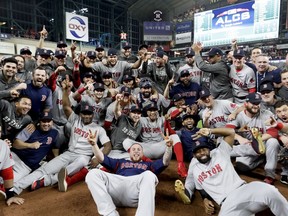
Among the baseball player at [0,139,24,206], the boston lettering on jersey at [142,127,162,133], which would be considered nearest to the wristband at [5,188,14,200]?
the baseball player at [0,139,24,206]

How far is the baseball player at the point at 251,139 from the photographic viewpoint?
3939 millimetres

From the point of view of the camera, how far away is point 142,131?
5152 mm

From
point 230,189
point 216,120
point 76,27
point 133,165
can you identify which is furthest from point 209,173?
point 76,27

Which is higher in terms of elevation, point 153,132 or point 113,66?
point 113,66

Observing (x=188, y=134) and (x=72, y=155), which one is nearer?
(x=72, y=155)

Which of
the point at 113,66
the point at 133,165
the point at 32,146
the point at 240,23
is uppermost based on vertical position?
the point at 240,23

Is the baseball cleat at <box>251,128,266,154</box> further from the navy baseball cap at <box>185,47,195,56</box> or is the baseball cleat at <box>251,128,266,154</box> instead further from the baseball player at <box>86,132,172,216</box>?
the navy baseball cap at <box>185,47,195,56</box>

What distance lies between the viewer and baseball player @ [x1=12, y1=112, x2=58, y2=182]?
4.25m

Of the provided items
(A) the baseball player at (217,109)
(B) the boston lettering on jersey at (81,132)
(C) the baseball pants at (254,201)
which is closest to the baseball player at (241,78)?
(A) the baseball player at (217,109)

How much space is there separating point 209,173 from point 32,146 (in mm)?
2832

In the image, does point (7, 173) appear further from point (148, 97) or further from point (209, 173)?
point (148, 97)

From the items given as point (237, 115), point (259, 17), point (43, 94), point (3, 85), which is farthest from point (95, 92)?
point (259, 17)

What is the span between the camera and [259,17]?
13.7 metres

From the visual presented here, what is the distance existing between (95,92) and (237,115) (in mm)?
2756
